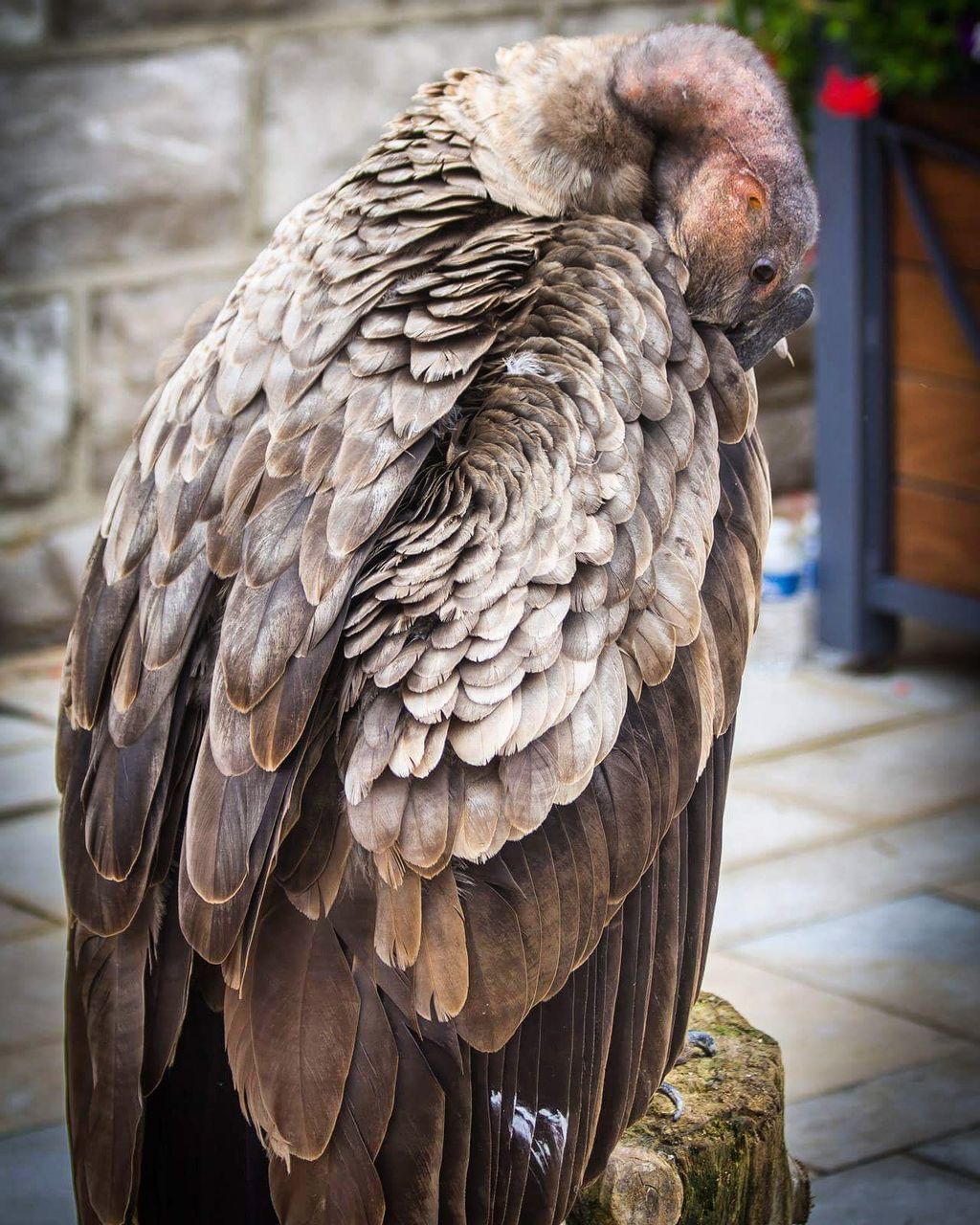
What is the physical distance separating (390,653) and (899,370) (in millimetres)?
3855

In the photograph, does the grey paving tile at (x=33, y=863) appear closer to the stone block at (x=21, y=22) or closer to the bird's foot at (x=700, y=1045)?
the bird's foot at (x=700, y=1045)

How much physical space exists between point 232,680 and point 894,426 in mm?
3930

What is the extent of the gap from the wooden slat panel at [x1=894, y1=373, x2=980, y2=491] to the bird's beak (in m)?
3.04

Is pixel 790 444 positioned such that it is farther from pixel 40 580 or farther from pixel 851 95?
pixel 40 580

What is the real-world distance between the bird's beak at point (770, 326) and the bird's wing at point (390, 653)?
0.08 m

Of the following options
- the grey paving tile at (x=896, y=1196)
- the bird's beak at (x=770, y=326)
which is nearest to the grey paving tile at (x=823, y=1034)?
the grey paving tile at (x=896, y=1196)

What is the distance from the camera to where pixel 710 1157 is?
2.53 m

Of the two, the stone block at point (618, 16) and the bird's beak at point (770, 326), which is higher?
the bird's beak at point (770, 326)

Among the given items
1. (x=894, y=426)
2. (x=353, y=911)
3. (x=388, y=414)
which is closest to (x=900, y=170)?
(x=894, y=426)

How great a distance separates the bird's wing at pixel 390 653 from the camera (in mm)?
2096

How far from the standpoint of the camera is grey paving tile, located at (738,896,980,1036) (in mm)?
3938

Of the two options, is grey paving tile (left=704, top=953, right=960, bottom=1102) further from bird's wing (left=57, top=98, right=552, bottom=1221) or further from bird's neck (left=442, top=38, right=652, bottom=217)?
bird's neck (left=442, top=38, right=652, bottom=217)

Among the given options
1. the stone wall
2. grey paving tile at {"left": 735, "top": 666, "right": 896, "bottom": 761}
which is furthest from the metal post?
the stone wall

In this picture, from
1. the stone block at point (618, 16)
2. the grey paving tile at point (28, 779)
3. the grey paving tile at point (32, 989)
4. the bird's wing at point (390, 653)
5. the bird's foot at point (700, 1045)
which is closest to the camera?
the bird's wing at point (390, 653)
